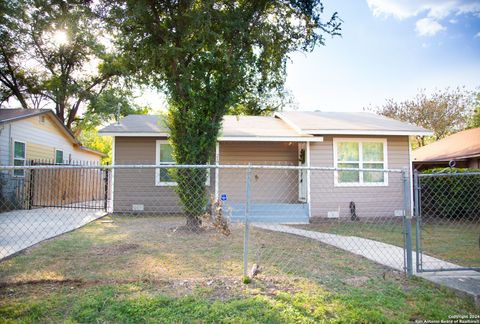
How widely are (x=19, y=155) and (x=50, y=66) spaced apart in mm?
15001

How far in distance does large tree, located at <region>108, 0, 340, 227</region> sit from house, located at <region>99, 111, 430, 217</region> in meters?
2.89

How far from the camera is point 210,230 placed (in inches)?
316

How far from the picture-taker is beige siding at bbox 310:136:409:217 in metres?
11.0

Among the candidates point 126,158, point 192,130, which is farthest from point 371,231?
point 126,158

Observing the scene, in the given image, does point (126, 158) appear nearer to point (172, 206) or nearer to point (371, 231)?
point (172, 206)

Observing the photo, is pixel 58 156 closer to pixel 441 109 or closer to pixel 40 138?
pixel 40 138

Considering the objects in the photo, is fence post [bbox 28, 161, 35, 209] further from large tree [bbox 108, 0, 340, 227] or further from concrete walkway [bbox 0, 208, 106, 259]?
large tree [bbox 108, 0, 340, 227]

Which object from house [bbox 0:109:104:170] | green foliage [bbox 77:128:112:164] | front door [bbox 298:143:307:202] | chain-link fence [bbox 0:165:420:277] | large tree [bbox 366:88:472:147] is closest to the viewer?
chain-link fence [bbox 0:165:420:277]

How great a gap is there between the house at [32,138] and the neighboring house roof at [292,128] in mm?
4453

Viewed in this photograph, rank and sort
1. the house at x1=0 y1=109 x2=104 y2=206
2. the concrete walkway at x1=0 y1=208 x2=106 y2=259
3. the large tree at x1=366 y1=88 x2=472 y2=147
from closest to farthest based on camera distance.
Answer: the concrete walkway at x1=0 y1=208 x2=106 y2=259 → the house at x1=0 y1=109 x2=104 y2=206 → the large tree at x1=366 y1=88 x2=472 y2=147

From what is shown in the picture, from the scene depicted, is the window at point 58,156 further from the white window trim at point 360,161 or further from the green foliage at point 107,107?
the white window trim at point 360,161

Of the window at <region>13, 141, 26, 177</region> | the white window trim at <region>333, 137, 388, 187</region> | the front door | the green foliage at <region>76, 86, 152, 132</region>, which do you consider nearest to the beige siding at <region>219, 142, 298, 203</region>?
the front door

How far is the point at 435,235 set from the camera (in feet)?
26.2

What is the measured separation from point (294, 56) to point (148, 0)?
4471 millimetres
